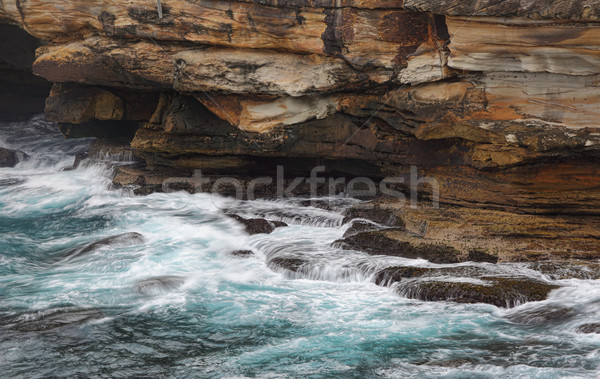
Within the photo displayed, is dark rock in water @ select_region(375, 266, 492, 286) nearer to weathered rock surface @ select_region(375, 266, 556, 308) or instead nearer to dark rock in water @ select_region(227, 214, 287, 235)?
weathered rock surface @ select_region(375, 266, 556, 308)

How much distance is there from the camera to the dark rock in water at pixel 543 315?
973cm

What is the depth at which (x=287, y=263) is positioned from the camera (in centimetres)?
1243

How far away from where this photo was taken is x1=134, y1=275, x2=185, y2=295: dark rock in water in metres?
11.5

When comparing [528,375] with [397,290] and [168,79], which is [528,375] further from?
[168,79]

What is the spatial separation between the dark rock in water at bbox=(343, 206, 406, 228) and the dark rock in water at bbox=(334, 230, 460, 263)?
76 centimetres

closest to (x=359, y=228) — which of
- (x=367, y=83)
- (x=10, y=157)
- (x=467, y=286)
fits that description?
(x=467, y=286)

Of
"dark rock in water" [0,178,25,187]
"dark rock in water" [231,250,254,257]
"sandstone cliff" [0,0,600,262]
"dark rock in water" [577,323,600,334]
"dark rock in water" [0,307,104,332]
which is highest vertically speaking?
"sandstone cliff" [0,0,600,262]

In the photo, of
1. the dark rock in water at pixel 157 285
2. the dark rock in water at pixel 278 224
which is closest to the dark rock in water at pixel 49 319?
the dark rock in water at pixel 157 285

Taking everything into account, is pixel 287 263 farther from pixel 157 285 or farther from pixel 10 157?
pixel 10 157

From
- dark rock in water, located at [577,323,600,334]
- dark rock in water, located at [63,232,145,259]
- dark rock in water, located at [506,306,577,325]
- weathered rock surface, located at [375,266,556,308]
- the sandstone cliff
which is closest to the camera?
dark rock in water, located at [577,323,600,334]

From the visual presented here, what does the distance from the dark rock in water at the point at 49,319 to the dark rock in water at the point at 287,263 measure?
3.74m

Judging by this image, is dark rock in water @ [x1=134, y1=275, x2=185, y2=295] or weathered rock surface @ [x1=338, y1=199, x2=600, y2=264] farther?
weathered rock surface @ [x1=338, y1=199, x2=600, y2=264]

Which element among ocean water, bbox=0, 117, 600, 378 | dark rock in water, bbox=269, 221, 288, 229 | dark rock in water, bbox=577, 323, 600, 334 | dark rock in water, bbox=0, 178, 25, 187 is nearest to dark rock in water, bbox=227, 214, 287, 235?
dark rock in water, bbox=269, 221, 288, 229

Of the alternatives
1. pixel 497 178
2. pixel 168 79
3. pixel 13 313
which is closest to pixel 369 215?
pixel 497 178
